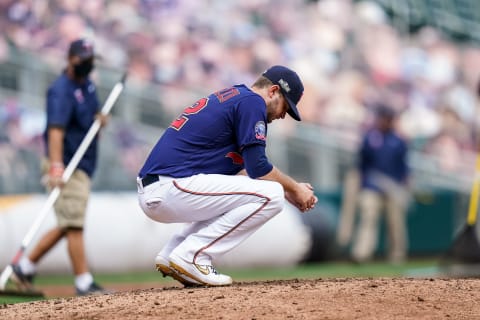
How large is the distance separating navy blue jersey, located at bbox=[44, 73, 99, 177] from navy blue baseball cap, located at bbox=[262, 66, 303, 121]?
281 centimetres

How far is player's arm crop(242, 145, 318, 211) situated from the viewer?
6570 mm

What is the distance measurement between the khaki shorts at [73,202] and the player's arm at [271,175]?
2.74m

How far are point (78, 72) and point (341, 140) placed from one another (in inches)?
349

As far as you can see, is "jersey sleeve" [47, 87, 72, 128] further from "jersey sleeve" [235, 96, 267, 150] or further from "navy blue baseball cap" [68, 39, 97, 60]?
"jersey sleeve" [235, 96, 267, 150]

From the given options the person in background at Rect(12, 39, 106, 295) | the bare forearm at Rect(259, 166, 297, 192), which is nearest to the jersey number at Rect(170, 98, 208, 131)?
the bare forearm at Rect(259, 166, 297, 192)

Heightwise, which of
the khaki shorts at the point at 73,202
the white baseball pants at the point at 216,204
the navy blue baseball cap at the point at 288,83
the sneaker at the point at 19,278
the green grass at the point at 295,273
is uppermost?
the navy blue baseball cap at the point at 288,83

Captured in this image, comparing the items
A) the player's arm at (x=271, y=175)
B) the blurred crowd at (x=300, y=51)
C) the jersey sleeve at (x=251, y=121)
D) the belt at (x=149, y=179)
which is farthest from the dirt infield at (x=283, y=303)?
the blurred crowd at (x=300, y=51)

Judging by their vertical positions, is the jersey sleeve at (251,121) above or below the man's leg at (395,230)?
above

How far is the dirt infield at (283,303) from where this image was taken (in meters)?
5.80

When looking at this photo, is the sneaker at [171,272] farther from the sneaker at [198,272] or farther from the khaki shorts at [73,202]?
the khaki shorts at [73,202]

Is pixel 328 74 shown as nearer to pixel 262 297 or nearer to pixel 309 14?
pixel 309 14

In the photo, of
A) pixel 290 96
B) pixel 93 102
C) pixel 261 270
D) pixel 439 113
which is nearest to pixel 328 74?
pixel 439 113

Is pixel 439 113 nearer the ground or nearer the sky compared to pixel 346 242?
nearer the sky

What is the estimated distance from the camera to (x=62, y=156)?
9.17m
